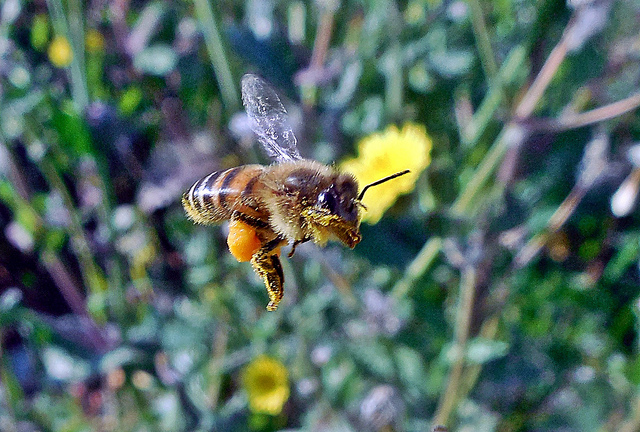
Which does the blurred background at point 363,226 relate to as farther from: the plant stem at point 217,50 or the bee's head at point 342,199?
the bee's head at point 342,199

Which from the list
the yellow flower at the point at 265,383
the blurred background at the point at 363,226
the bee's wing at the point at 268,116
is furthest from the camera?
the yellow flower at the point at 265,383

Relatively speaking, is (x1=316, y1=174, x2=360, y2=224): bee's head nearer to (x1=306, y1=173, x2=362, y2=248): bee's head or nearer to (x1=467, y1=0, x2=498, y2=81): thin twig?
(x1=306, y1=173, x2=362, y2=248): bee's head

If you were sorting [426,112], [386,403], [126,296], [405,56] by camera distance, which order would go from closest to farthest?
1. [386,403]
2. [405,56]
3. [426,112]
4. [126,296]

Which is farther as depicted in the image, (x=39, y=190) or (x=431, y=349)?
(x=39, y=190)

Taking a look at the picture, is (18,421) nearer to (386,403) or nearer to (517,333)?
(386,403)

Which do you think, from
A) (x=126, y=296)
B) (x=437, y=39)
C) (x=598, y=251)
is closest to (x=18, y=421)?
(x=126, y=296)

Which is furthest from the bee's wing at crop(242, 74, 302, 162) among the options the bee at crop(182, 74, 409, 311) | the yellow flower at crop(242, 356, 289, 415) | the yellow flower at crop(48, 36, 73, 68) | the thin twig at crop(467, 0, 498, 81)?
the yellow flower at crop(48, 36, 73, 68)

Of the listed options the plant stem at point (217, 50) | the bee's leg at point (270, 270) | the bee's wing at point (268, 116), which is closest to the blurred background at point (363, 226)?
the plant stem at point (217, 50)

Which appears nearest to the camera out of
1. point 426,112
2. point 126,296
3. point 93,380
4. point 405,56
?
point 405,56
